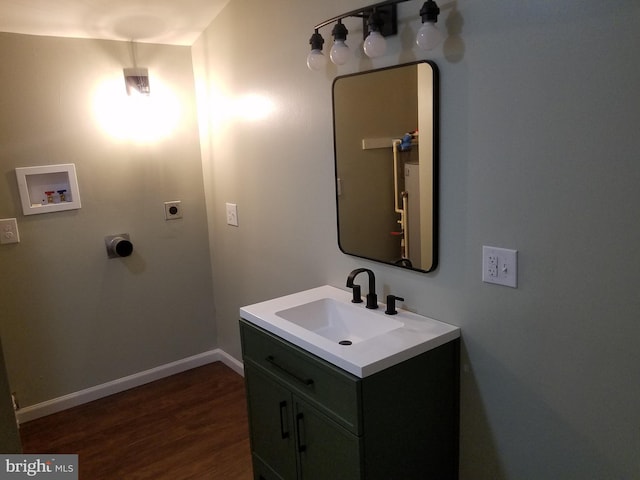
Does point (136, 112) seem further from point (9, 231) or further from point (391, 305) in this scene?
point (391, 305)

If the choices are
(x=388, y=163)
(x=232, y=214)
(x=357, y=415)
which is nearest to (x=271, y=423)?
(x=357, y=415)

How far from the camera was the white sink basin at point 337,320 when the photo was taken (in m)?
1.85

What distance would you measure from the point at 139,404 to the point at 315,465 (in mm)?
1640

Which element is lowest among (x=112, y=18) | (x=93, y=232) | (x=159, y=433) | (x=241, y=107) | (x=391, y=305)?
(x=159, y=433)

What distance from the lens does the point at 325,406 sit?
1570mm

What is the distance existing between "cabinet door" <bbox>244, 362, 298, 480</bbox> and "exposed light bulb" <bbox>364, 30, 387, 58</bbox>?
4.09 feet

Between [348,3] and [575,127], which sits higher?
[348,3]

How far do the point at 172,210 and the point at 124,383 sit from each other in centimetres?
114

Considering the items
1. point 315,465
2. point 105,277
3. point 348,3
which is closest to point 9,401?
point 315,465

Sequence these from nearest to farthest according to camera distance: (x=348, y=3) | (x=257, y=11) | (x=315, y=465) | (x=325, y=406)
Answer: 1. (x=325, y=406)
2. (x=315, y=465)
3. (x=348, y=3)
4. (x=257, y=11)

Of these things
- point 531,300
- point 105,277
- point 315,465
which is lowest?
point 315,465

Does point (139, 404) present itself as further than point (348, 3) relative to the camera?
Yes

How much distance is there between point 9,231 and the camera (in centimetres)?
255

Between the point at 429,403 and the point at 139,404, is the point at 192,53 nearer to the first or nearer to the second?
the point at 139,404
